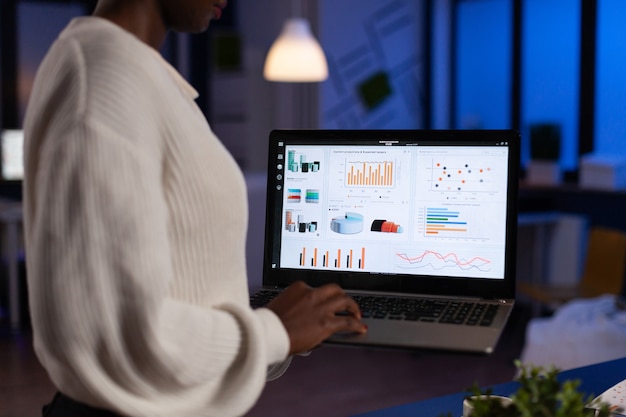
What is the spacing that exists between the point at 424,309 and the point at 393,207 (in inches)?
8.7

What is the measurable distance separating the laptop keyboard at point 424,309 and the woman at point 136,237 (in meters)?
0.25

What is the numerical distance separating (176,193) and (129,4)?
24 cm

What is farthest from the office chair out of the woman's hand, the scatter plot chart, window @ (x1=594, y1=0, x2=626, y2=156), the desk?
the woman's hand

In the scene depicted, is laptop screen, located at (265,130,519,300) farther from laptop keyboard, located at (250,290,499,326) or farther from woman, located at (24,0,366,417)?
woman, located at (24,0,366,417)

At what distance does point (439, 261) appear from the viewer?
1443 mm

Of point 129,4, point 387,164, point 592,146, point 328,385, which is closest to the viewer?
point 129,4

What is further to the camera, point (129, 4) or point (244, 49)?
point (244, 49)

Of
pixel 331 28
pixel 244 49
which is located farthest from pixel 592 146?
pixel 244 49

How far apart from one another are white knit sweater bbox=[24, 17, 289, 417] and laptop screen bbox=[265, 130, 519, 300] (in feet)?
1.58

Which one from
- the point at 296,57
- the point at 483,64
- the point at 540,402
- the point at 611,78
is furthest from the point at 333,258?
the point at 483,64

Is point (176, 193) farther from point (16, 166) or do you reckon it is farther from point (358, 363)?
point (16, 166)

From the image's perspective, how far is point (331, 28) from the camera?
22.7 ft

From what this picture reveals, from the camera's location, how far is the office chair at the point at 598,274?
477 cm

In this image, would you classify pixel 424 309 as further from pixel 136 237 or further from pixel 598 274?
pixel 598 274
